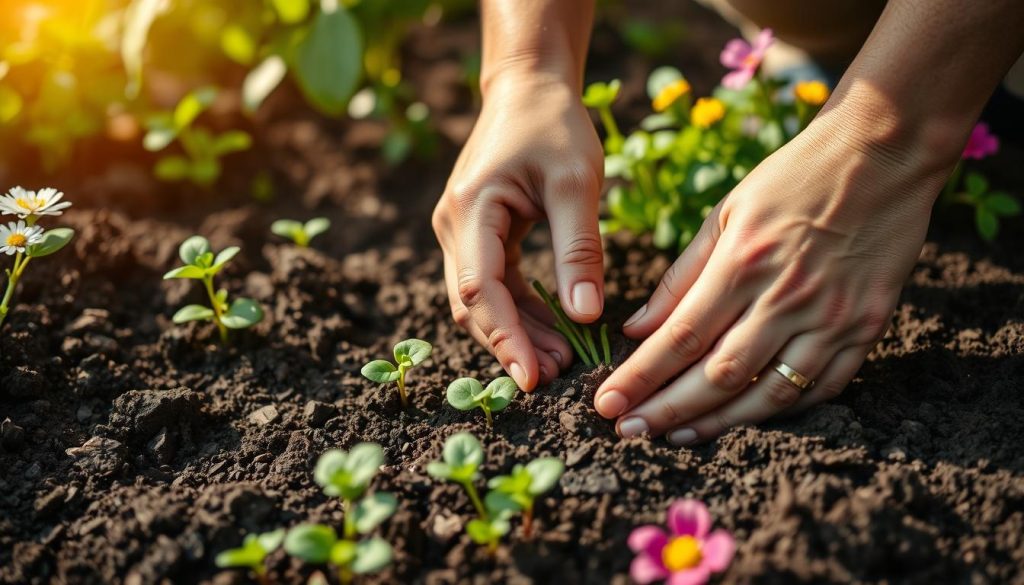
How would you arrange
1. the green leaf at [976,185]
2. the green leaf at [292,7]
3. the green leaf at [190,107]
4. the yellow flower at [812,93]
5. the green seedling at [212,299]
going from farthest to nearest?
the green leaf at [292,7] < the green leaf at [190,107] < the green leaf at [976,185] < the yellow flower at [812,93] < the green seedling at [212,299]

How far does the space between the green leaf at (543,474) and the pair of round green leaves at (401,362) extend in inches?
14.7

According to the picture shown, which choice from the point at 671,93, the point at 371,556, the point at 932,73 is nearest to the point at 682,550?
the point at 371,556

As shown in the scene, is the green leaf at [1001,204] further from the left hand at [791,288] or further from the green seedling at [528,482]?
the green seedling at [528,482]

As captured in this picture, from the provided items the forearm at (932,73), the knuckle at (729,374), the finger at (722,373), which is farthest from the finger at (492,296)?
the forearm at (932,73)

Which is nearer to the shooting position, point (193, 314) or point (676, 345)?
point (676, 345)

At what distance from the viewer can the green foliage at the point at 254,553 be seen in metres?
1.33

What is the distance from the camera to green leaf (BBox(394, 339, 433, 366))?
1.72 m

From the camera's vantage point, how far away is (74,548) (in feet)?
5.01

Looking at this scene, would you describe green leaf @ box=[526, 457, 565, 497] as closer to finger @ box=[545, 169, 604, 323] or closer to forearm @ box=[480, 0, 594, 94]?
finger @ box=[545, 169, 604, 323]

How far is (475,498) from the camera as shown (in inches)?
56.6

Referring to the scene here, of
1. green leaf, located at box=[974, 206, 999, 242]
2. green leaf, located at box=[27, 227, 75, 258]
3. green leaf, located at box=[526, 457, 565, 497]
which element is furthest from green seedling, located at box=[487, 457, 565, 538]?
green leaf, located at box=[974, 206, 999, 242]

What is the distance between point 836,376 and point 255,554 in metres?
1.03

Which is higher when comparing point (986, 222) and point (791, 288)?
point (791, 288)

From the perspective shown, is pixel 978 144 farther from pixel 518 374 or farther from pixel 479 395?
pixel 479 395
